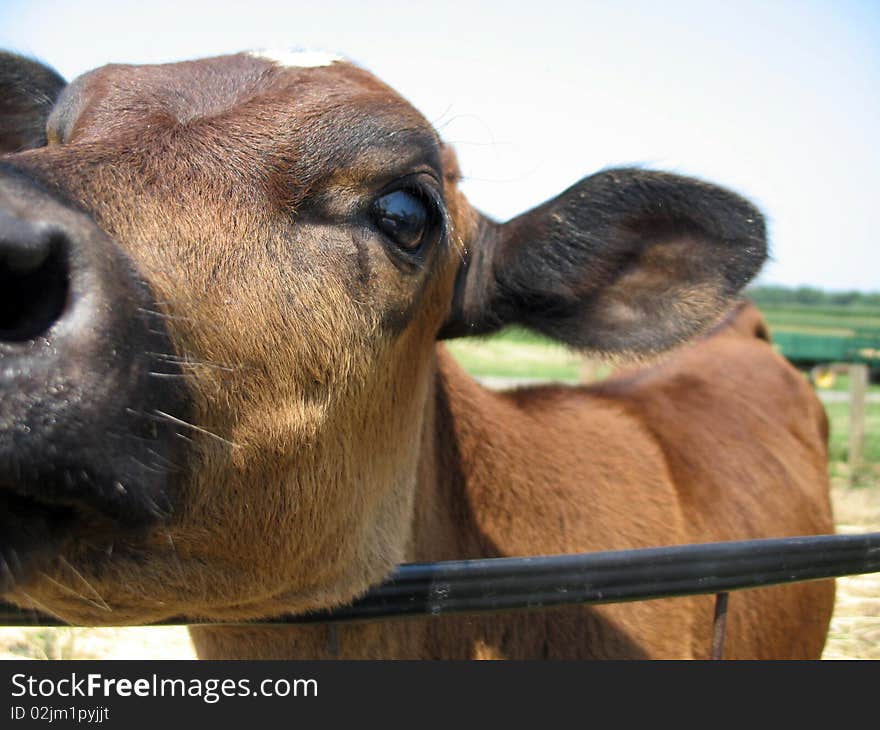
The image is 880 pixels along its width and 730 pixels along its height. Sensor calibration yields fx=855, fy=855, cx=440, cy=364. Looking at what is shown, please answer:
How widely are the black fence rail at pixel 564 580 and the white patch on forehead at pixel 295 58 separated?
1.54m

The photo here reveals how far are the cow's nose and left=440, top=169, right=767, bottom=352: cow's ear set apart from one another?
1.61 metres

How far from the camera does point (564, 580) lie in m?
2.41

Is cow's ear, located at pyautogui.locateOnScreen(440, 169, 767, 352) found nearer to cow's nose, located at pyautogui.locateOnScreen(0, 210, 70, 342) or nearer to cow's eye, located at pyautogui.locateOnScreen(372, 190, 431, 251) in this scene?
cow's eye, located at pyautogui.locateOnScreen(372, 190, 431, 251)

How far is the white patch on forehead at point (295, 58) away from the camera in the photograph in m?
2.60

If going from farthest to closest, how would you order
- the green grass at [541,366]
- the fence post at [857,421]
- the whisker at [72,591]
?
the fence post at [857,421]
the green grass at [541,366]
the whisker at [72,591]

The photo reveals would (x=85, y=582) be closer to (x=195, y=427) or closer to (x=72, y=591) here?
(x=72, y=591)

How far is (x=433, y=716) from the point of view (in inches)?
95.2

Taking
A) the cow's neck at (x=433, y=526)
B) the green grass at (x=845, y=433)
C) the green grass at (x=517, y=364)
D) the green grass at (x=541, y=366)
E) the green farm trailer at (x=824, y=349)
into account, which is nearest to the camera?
the cow's neck at (x=433, y=526)

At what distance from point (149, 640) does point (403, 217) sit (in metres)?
4.38

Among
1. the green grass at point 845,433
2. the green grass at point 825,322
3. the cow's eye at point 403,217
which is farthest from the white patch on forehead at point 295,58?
the green grass at point 825,322

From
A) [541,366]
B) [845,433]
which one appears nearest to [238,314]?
[845,433]

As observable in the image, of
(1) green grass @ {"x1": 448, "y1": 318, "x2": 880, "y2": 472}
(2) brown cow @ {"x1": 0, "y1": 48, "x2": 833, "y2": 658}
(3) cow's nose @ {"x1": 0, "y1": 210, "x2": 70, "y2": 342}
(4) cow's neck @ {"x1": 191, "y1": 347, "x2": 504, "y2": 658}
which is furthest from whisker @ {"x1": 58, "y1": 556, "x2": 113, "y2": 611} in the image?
(1) green grass @ {"x1": 448, "y1": 318, "x2": 880, "y2": 472}

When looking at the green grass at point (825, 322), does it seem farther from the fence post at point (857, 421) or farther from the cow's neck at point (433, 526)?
the cow's neck at point (433, 526)

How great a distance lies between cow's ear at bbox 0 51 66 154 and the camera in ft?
11.0
